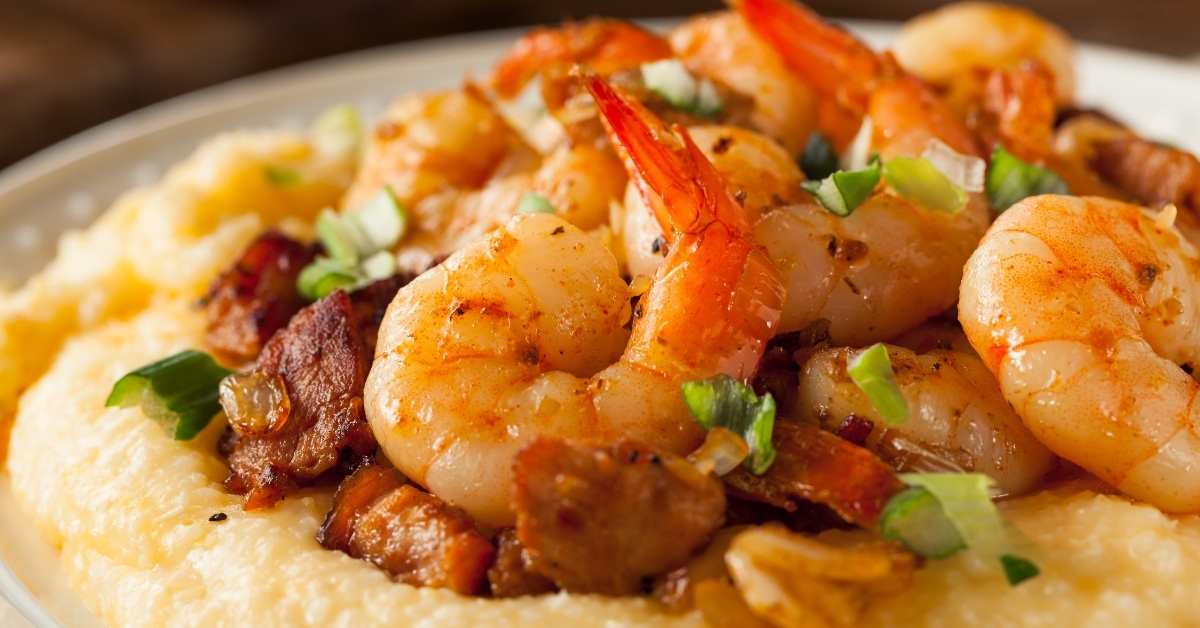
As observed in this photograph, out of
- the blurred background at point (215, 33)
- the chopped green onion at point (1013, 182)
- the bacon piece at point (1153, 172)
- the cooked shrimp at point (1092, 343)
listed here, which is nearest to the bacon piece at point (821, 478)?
the cooked shrimp at point (1092, 343)

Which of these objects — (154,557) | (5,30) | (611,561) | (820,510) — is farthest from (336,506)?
(5,30)

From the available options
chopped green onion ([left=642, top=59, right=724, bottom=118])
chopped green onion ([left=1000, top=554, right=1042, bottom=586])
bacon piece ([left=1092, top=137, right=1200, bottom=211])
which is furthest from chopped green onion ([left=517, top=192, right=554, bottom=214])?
bacon piece ([left=1092, top=137, right=1200, bottom=211])

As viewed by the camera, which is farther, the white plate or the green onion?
the white plate

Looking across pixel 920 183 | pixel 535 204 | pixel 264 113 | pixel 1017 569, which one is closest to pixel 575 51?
pixel 535 204

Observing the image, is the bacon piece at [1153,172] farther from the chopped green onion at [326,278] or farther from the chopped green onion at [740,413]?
the chopped green onion at [326,278]

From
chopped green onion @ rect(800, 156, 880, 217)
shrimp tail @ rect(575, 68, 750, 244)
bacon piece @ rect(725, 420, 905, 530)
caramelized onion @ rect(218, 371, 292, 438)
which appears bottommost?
caramelized onion @ rect(218, 371, 292, 438)

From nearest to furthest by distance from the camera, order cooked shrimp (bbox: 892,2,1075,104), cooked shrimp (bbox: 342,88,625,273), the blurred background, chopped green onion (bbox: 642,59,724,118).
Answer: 1. cooked shrimp (bbox: 342,88,625,273)
2. chopped green onion (bbox: 642,59,724,118)
3. cooked shrimp (bbox: 892,2,1075,104)
4. the blurred background

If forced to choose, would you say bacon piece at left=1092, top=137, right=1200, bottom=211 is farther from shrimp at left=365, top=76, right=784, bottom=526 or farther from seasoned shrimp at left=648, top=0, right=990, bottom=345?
shrimp at left=365, top=76, right=784, bottom=526
